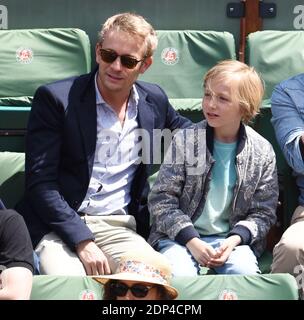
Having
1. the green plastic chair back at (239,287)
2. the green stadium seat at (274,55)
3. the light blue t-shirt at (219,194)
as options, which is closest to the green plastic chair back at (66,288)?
the green plastic chair back at (239,287)

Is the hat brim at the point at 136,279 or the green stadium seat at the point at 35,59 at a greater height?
the green stadium seat at the point at 35,59

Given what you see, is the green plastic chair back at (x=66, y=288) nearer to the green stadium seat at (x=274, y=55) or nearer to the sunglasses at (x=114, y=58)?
the sunglasses at (x=114, y=58)

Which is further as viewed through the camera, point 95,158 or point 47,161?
point 95,158

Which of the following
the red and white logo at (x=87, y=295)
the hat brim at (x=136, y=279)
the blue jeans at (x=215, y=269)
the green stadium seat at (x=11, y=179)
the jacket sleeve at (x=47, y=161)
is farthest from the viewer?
the green stadium seat at (x=11, y=179)

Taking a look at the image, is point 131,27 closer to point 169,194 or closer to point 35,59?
point 169,194

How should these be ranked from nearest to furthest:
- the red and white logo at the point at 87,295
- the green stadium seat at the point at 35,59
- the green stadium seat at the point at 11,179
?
the red and white logo at the point at 87,295, the green stadium seat at the point at 11,179, the green stadium seat at the point at 35,59

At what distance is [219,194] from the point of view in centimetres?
398

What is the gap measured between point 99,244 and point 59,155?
42 cm

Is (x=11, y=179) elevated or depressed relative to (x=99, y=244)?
elevated

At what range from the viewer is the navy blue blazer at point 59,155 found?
12.7 feet

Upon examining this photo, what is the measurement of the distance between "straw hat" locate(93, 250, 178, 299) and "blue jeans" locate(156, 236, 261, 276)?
45cm

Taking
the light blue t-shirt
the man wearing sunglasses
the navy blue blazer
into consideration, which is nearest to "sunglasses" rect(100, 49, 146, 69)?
the man wearing sunglasses

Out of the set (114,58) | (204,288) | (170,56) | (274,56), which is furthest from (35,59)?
(204,288)

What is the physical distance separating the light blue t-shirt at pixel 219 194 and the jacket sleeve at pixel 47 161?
51 cm
